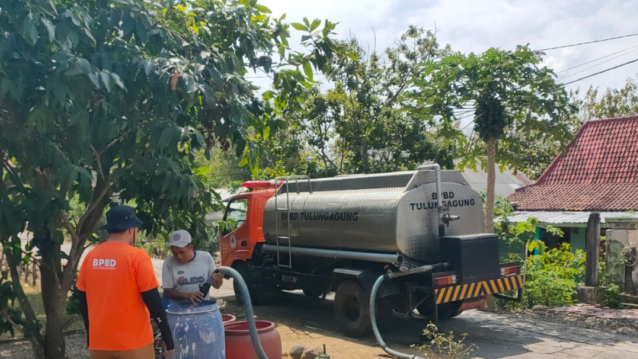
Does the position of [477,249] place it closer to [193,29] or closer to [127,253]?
[193,29]

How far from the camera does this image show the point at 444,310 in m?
10.0

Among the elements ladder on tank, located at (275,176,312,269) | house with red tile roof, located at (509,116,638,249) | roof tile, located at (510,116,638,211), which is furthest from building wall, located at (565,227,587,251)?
ladder on tank, located at (275,176,312,269)

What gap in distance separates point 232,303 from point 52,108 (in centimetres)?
861

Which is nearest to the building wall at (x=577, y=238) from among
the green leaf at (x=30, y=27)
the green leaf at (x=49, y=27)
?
the green leaf at (x=49, y=27)

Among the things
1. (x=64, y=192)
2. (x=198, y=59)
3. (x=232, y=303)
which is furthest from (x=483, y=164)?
(x=64, y=192)

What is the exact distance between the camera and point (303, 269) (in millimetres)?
11359

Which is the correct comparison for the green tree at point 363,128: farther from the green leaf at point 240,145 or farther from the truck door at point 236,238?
the green leaf at point 240,145

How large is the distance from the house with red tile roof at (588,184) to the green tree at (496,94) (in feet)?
21.6

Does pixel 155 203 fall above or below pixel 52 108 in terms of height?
below

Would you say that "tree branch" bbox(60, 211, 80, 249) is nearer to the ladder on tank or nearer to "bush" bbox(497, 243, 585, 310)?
the ladder on tank

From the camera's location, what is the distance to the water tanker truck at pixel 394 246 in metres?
8.84

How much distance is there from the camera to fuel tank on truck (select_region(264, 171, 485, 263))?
8992mm

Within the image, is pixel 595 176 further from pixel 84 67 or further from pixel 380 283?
pixel 84 67

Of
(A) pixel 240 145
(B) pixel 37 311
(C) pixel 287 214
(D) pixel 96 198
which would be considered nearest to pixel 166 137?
(A) pixel 240 145
